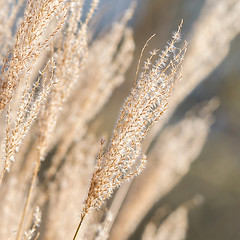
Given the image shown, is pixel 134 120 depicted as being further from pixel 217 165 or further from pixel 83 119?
pixel 217 165

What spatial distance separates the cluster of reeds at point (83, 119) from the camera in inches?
27.8

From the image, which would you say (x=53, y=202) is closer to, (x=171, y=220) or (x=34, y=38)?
(x=171, y=220)

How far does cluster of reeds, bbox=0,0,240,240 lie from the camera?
71cm

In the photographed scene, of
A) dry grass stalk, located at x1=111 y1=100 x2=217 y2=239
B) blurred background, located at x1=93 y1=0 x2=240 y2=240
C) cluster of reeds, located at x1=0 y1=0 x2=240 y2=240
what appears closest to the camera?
cluster of reeds, located at x1=0 y1=0 x2=240 y2=240

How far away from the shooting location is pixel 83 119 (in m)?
1.48

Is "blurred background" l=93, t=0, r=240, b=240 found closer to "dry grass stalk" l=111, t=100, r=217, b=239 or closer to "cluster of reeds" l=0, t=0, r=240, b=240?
"dry grass stalk" l=111, t=100, r=217, b=239

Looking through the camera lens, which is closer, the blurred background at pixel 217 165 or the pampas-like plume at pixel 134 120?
the pampas-like plume at pixel 134 120

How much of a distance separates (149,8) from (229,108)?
2.58 m

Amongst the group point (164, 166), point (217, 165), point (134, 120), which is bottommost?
point (134, 120)

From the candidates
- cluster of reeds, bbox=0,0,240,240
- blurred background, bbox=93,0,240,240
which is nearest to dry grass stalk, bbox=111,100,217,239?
cluster of reeds, bbox=0,0,240,240

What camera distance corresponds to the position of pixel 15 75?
0.68 m

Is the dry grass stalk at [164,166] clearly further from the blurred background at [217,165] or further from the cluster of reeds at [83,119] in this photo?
the blurred background at [217,165]

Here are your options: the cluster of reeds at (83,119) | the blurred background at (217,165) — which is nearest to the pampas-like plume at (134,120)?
the cluster of reeds at (83,119)

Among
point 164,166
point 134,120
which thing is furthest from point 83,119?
point 164,166
